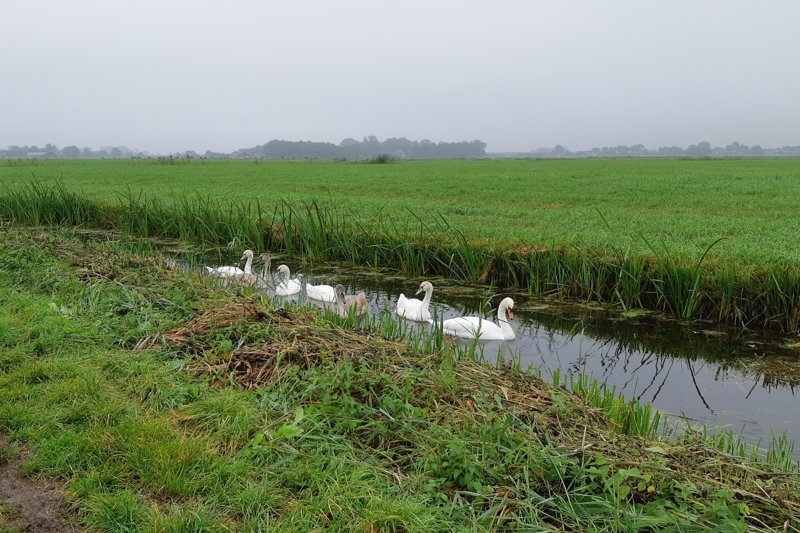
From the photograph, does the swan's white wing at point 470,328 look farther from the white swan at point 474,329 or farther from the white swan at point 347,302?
the white swan at point 347,302

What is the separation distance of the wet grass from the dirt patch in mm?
7957

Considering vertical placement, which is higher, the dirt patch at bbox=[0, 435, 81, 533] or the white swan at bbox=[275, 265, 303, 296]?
the dirt patch at bbox=[0, 435, 81, 533]

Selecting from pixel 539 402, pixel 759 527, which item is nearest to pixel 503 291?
pixel 539 402

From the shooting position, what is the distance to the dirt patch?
3.07 meters

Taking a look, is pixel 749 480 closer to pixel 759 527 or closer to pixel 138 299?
pixel 759 527

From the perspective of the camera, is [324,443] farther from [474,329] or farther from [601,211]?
[601,211]

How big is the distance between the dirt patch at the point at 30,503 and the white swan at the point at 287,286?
6729 millimetres

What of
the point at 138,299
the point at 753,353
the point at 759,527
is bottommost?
the point at 753,353

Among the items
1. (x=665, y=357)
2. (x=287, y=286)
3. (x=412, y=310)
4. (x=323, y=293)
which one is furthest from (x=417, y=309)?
(x=665, y=357)

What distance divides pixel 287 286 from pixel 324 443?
687cm

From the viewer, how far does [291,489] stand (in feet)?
11.1

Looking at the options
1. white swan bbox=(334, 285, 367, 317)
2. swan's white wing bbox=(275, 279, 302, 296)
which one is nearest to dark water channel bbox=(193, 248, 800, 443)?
swan's white wing bbox=(275, 279, 302, 296)

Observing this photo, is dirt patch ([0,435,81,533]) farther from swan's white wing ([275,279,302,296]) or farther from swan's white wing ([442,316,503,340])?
swan's white wing ([275,279,302,296])

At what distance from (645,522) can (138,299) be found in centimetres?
564
